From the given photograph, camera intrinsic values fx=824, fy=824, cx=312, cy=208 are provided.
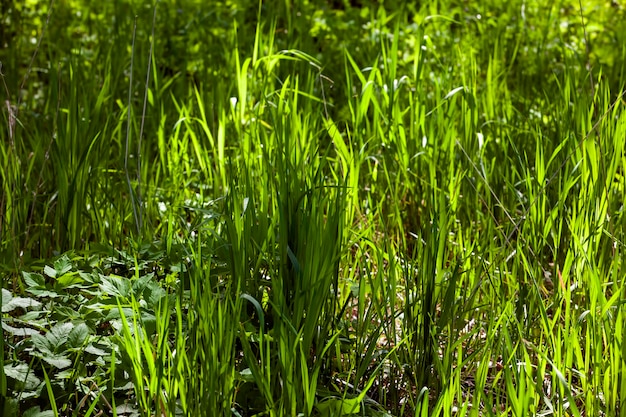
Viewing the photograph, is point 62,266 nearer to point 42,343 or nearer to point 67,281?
point 67,281

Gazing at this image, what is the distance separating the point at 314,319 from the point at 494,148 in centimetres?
136

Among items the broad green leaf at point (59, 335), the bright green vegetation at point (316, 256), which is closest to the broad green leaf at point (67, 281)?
the bright green vegetation at point (316, 256)

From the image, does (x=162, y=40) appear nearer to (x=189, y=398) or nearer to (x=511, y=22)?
(x=511, y=22)

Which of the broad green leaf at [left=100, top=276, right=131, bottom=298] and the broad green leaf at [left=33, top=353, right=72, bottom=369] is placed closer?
the broad green leaf at [left=33, top=353, right=72, bottom=369]

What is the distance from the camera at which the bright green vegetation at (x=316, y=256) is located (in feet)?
5.63

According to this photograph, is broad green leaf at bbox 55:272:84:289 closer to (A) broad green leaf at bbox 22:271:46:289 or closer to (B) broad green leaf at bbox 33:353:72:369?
(A) broad green leaf at bbox 22:271:46:289

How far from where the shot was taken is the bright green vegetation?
5.63 ft

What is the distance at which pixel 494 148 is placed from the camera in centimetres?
291

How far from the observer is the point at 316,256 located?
5.97ft

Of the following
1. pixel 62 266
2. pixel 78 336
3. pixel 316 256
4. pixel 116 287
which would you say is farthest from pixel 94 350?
pixel 316 256

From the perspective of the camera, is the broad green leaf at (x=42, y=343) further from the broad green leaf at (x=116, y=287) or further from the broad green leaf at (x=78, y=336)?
the broad green leaf at (x=116, y=287)

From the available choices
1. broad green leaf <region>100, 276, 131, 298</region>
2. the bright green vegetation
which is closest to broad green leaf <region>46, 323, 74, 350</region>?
the bright green vegetation

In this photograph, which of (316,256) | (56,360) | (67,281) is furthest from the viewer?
(67,281)

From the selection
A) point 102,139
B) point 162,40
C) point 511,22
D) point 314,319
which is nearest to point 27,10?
point 162,40
